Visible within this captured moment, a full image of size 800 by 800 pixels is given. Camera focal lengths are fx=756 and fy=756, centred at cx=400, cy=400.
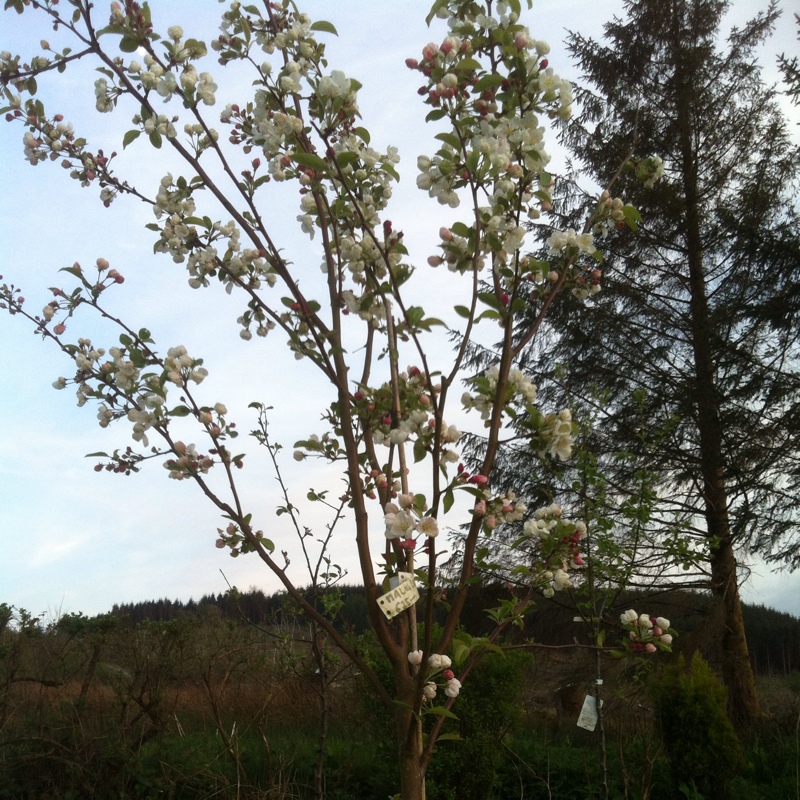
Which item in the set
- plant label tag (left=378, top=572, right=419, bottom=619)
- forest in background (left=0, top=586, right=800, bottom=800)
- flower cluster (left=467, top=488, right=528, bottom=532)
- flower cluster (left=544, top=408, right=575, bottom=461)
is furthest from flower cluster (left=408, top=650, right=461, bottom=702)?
forest in background (left=0, top=586, right=800, bottom=800)

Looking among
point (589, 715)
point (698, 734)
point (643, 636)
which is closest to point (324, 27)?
point (643, 636)

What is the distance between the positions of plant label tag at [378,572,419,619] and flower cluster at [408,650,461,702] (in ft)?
0.29

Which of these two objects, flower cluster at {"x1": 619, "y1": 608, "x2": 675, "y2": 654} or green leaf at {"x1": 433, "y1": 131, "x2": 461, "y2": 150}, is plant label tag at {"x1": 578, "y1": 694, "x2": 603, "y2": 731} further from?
green leaf at {"x1": 433, "y1": 131, "x2": 461, "y2": 150}

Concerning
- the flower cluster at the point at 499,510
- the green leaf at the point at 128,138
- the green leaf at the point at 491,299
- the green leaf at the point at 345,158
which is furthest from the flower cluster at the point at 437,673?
the green leaf at the point at 128,138

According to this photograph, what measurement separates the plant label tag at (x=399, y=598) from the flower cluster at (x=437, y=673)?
3.5 inches

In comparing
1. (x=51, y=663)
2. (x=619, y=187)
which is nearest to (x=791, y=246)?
(x=619, y=187)

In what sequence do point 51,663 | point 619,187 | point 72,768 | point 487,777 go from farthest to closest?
1. point 619,187
2. point 51,663
3. point 487,777
4. point 72,768

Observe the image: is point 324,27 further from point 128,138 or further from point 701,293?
point 701,293

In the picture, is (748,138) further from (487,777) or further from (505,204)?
(505,204)

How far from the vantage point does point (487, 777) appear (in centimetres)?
432

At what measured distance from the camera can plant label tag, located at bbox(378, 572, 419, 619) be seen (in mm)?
1435

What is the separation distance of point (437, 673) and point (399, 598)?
6.4 inches

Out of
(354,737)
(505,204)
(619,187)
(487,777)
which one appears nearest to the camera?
(505,204)

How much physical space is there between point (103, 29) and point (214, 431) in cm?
92
